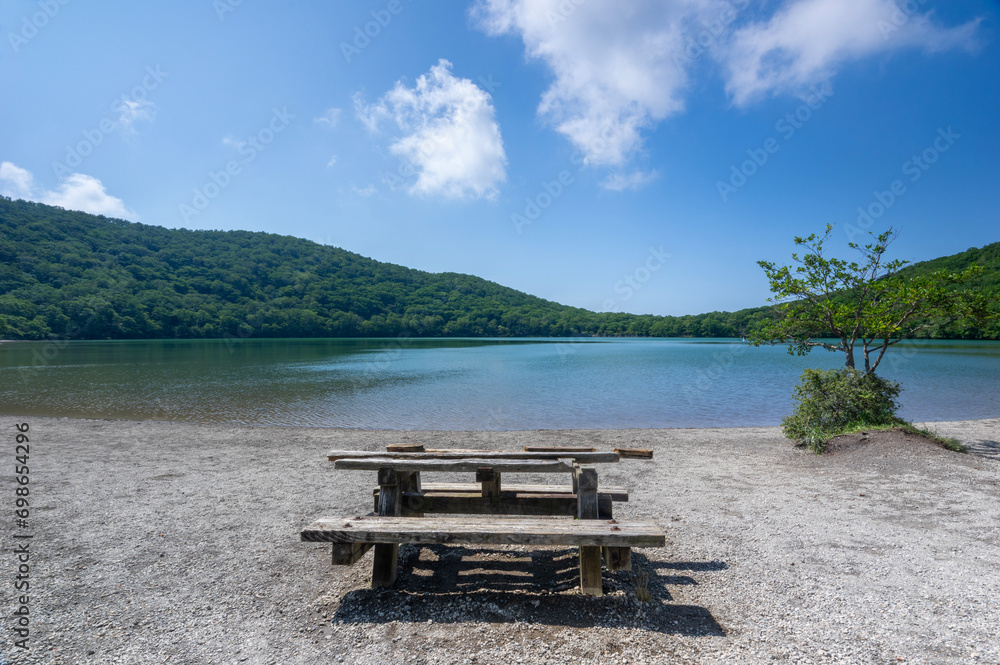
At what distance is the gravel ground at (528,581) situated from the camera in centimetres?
311

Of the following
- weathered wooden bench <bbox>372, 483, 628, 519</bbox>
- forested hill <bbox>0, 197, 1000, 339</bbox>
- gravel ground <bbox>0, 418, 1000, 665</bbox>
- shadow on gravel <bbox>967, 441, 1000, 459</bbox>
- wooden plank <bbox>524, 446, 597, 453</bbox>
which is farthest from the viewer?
forested hill <bbox>0, 197, 1000, 339</bbox>

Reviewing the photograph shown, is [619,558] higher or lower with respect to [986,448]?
higher

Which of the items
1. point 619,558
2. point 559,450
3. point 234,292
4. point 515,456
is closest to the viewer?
point 619,558

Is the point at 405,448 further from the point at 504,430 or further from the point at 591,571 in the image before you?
the point at 504,430

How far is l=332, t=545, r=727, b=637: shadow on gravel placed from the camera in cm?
345

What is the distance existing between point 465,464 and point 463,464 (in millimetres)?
18

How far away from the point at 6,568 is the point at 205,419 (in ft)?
45.4

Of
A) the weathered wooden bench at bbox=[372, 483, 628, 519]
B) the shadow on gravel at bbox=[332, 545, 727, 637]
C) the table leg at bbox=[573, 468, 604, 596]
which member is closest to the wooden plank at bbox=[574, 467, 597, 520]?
the table leg at bbox=[573, 468, 604, 596]

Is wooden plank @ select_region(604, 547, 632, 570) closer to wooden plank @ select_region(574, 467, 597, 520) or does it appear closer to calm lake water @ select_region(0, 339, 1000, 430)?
wooden plank @ select_region(574, 467, 597, 520)

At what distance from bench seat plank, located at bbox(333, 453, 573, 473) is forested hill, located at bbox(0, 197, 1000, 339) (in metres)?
71.6

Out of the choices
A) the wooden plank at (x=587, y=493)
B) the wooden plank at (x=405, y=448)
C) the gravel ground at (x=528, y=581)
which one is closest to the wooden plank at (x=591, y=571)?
the gravel ground at (x=528, y=581)

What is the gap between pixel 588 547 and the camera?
3754mm

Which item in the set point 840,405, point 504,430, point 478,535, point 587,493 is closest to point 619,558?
point 587,493

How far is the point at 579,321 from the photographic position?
155375 mm
